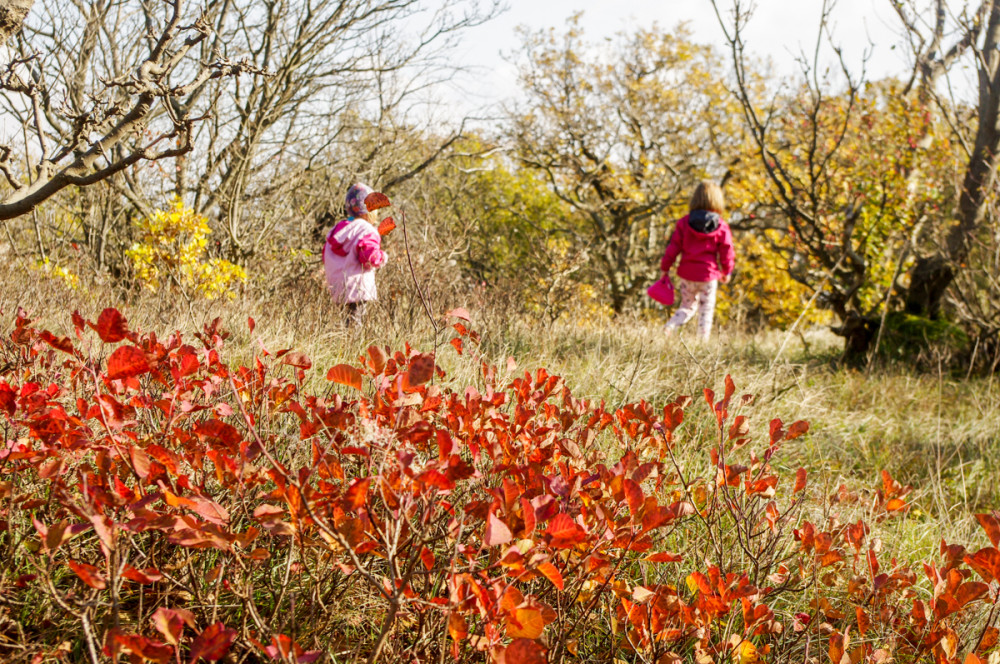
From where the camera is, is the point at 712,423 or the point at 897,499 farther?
the point at 712,423

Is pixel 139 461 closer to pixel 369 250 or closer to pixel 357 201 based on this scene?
pixel 369 250

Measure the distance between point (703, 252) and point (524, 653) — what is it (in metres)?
6.12

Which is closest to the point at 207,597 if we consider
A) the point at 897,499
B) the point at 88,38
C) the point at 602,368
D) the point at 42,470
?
the point at 42,470

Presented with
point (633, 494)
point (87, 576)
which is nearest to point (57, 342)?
point (87, 576)

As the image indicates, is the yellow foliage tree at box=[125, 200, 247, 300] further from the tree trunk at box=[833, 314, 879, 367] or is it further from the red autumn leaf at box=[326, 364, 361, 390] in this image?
the tree trunk at box=[833, 314, 879, 367]

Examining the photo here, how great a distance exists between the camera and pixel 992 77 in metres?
5.51

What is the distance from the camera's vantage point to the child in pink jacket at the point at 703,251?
21.0 ft

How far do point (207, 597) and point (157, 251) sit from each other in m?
4.96

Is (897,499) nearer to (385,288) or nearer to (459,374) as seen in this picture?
(459,374)

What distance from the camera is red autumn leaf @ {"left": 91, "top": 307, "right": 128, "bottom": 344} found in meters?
1.08

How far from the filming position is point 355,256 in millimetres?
5250

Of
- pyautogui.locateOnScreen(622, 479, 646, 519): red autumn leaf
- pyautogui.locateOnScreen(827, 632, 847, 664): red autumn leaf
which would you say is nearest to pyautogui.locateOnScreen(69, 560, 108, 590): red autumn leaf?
pyautogui.locateOnScreen(622, 479, 646, 519): red autumn leaf

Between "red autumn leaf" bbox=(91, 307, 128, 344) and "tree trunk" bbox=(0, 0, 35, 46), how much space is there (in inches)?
48.1

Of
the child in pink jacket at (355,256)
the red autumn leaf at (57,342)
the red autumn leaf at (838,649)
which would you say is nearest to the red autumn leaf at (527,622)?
the red autumn leaf at (838,649)
